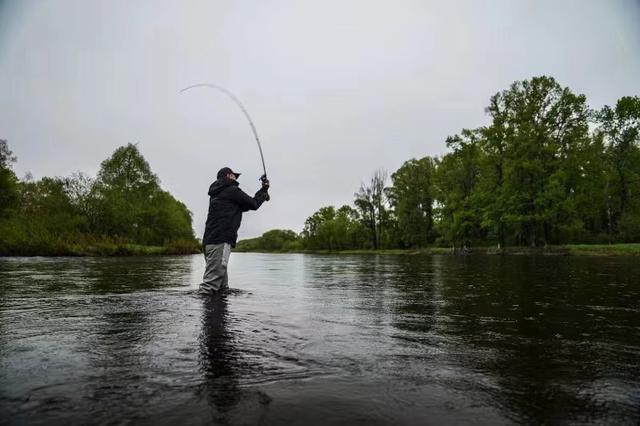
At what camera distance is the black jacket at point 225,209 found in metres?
8.25

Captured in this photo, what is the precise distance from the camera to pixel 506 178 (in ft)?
141

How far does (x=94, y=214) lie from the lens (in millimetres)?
46125

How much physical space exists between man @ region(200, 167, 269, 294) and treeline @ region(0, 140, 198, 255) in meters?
32.3

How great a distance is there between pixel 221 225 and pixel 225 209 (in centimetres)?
37

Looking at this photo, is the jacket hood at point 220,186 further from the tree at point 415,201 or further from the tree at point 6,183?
the tree at point 415,201

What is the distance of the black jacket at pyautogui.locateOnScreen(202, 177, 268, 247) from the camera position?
8.25 meters

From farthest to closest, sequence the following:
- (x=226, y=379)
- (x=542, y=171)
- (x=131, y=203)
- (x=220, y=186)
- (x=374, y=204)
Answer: (x=374, y=204) < (x=131, y=203) < (x=542, y=171) < (x=220, y=186) < (x=226, y=379)

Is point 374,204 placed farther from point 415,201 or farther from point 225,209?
point 225,209

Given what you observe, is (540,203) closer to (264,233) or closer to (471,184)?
(471,184)

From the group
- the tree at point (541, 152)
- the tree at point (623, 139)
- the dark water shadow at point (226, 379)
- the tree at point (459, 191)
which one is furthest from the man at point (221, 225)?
the tree at point (623, 139)

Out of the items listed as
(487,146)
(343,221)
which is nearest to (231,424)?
(487,146)

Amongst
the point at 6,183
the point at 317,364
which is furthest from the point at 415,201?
the point at 317,364

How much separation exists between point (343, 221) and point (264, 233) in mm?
75770

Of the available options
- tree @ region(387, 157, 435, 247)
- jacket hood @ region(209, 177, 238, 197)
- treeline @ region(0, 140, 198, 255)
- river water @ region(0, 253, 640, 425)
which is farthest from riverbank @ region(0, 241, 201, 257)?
tree @ region(387, 157, 435, 247)
